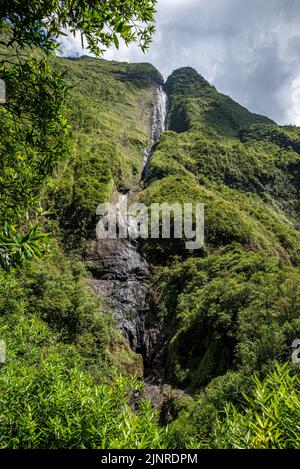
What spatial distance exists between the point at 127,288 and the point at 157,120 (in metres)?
78.7

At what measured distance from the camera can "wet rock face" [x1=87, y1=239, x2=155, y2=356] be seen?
90.4ft

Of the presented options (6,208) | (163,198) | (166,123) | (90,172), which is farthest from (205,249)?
(166,123)

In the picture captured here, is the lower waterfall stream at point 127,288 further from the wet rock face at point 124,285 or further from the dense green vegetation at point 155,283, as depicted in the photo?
the dense green vegetation at point 155,283

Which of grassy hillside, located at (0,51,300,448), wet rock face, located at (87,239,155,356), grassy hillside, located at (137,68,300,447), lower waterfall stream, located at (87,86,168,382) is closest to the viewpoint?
grassy hillside, located at (0,51,300,448)

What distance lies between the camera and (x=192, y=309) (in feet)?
83.4

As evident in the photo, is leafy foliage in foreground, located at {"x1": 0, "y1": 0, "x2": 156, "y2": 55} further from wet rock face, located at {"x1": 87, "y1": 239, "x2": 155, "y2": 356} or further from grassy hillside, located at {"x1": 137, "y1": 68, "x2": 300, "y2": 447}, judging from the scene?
wet rock face, located at {"x1": 87, "y1": 239, "x2": 155, "y2": 356}

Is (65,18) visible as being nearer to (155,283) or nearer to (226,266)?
(226,266)

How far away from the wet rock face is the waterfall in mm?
24979

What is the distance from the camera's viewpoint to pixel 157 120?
96562mm

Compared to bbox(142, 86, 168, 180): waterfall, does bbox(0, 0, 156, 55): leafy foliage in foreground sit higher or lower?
lower

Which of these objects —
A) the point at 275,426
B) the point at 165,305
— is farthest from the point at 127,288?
the point at 275,426

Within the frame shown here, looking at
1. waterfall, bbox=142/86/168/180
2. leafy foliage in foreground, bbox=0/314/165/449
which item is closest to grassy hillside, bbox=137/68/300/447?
leafy foliage in foreground, bbox=0/314/165/449

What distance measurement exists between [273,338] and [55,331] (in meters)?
14.4

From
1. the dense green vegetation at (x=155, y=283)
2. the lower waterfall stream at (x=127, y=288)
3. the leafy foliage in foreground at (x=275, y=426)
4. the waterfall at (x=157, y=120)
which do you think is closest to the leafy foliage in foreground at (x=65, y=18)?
the dense green vegetation at (x=155, y=283)
